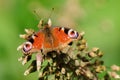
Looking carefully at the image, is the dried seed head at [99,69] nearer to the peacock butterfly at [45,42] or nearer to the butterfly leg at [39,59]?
the peacock butterfly at [45,42]

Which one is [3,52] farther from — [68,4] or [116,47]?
[68,4]

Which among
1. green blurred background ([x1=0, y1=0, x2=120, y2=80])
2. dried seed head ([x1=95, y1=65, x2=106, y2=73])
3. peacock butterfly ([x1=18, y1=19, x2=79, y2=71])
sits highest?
green blurred background ([x1=0, y1=0, x2=120, y2=80])

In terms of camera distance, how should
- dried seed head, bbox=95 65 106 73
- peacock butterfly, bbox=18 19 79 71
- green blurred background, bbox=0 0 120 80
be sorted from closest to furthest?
peacock butterfly, bbox=18 19 79 71 < dried seed head, bbox=95 65 106 73 < green blurred background, bbox=0 0 120 80

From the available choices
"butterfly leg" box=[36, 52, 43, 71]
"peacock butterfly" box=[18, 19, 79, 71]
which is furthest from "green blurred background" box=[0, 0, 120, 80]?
"butterfly leg" box=[36, 52, 43, 71]

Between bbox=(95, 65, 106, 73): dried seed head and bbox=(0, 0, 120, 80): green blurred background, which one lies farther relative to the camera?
bbox=(0, 0, 120, 80): green blurred background

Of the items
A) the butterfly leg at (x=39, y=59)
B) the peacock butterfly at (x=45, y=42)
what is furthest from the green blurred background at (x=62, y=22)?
the butterfly leg at (x=39, y=59)

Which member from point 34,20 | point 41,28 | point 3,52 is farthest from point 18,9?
point 41,28

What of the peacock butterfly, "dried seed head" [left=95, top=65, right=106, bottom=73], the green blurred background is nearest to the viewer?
the peacock butterfly

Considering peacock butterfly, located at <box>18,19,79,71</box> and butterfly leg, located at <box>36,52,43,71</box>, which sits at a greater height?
peacock butterfly, located at <box>18,19,79,71</box>

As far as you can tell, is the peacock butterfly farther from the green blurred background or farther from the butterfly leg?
the green blurred background
